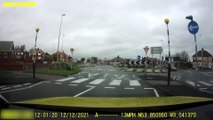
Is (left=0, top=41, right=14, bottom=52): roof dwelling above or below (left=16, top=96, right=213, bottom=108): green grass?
above

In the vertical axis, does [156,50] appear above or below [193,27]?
below

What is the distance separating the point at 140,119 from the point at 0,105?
5.08 feet

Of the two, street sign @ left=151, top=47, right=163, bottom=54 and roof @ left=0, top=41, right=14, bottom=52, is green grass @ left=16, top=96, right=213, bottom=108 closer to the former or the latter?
street sign @ left=151, top=47, right=163, bottom=54

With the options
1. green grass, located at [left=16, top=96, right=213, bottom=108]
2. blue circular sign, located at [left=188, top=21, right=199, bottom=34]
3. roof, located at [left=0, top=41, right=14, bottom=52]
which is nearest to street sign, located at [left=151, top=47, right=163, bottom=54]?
blue circular sign, located at [left=188, top=21, right=199, bottom=34]

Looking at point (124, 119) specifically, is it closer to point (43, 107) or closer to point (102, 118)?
point (102, 118)

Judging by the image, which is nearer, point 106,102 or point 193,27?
point 106,102

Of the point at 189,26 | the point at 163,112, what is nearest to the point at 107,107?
the point at 163,112

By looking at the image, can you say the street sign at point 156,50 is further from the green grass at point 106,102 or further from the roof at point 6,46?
the roof at point 6,46

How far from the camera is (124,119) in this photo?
9.80ft

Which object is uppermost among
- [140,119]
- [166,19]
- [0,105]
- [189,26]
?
[166,19]

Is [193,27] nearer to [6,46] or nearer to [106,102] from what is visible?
[106,102]

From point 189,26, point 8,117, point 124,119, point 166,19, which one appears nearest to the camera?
point 8,117

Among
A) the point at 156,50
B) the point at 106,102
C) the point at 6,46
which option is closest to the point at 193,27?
the point at 106,102

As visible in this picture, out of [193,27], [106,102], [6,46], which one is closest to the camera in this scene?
[106,102]
